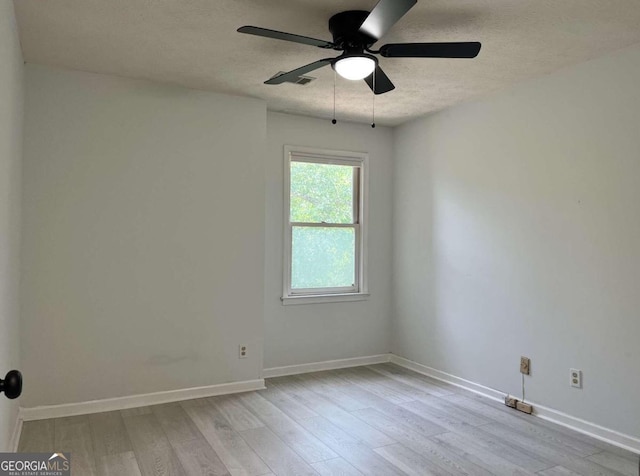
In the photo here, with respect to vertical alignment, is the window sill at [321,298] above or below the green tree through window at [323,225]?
below

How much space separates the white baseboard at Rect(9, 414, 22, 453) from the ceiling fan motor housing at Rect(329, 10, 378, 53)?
2894mm

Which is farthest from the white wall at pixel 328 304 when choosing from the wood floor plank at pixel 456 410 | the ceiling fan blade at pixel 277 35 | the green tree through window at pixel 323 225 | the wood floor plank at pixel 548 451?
the ceiling fan blade at pixel 277 35

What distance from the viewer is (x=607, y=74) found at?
3.12m

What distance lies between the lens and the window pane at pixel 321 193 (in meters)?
4.71

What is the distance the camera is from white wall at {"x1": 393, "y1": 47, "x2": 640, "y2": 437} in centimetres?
304

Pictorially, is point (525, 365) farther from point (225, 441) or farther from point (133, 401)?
point (133, 401)

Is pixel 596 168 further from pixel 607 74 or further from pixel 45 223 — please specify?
pixel 45 223

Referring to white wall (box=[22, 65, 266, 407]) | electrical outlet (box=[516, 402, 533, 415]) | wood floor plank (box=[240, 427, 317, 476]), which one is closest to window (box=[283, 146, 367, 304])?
white wall (box=[22, 65, 266, 407])

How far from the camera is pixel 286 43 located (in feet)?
9.77

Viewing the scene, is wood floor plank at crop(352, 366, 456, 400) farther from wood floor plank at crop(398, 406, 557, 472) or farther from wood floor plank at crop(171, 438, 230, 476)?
wood floor plank at crop(171, 438, 230, 476)

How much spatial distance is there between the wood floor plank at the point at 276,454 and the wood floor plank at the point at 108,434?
0.74m

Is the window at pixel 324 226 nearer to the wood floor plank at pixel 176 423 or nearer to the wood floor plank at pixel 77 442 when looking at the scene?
the wood floor plank at pixel 176 423

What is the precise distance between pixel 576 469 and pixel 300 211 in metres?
3.02

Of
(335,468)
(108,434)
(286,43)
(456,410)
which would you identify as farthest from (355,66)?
(108,434)
